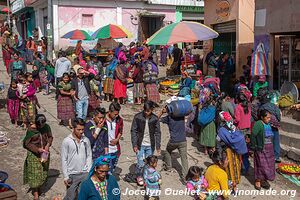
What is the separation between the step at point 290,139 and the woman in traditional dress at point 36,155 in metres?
5.59

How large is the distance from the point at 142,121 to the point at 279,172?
323 centimetres

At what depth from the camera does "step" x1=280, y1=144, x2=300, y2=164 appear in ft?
26.4

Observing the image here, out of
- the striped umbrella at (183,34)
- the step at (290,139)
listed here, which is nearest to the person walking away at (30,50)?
the striped umbrella at (183,34)

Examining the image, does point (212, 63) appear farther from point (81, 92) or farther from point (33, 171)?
point (33, 171)

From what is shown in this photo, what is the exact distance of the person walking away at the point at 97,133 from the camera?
5.73 meters

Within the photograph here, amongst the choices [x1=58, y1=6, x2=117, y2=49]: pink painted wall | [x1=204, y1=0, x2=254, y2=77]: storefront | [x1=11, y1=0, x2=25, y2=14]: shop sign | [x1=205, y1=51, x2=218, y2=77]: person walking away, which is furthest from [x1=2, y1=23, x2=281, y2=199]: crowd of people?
[x1=11, y1=0, x2=25, y2=14]: shop sign

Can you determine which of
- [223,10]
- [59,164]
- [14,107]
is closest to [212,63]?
[223,10]

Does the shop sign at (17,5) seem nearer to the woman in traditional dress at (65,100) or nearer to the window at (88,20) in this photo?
the window at (88,20)

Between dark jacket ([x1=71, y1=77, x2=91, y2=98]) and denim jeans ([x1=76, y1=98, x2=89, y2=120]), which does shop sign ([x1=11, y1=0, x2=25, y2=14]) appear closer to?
dark jacket ([x1=71, y1=77, x2=91, y2=98])

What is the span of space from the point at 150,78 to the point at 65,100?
10.4 feet

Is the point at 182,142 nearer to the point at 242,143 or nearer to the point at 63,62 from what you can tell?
the point at 242,143

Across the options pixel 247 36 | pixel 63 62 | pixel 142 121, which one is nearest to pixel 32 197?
pixel 142 121

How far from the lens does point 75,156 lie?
512cm

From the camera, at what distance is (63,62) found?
471 inches
